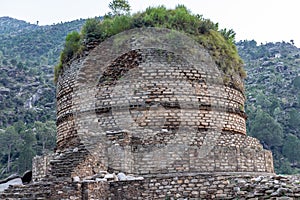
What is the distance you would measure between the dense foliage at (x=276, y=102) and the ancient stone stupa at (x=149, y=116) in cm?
3174

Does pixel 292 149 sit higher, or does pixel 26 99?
pixel 26 99

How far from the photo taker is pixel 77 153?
1155 centimetres

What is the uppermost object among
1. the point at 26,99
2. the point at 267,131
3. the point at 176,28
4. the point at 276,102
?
the point at 26,99

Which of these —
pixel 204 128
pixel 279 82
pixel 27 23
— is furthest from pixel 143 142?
pixel 27 23

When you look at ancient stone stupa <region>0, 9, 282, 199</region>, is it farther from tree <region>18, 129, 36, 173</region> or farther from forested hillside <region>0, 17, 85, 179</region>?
forested hillside <region>0, 17, 85, 179</region>

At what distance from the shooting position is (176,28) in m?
13.8

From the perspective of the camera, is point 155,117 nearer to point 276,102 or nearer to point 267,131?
point 267,131

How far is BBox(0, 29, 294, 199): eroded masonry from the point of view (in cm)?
1180

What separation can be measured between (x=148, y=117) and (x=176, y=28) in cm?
327

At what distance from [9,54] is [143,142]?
7996 cm

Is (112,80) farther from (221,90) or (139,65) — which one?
(221,90)

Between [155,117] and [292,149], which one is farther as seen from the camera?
[292,149]

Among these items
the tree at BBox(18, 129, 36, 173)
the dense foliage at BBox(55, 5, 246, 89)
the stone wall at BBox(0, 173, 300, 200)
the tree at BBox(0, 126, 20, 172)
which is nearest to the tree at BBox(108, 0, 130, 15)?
the dense foliage at BBox(55, 5, 246, 89)

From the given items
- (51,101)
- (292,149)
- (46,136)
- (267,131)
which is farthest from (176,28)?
(51,101)
